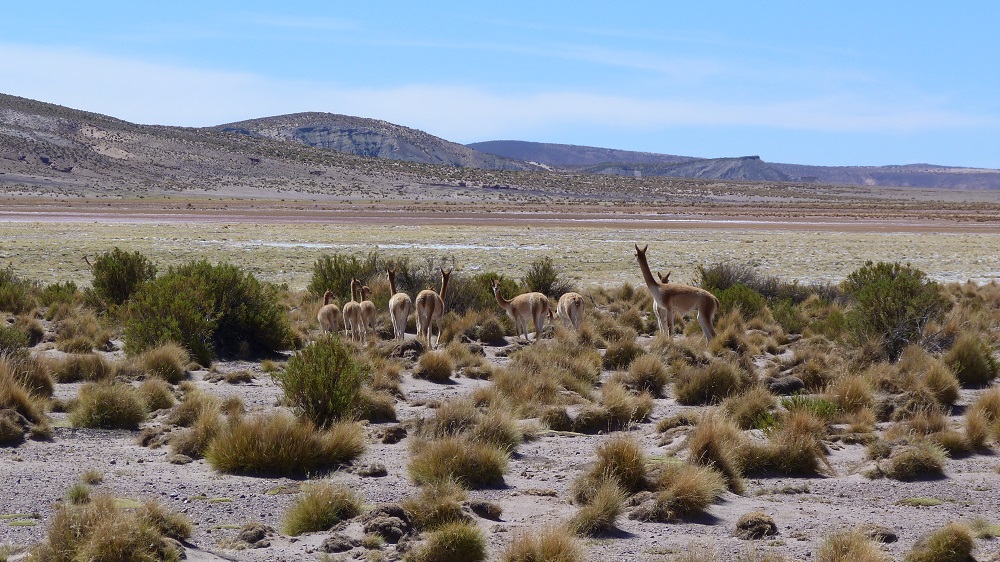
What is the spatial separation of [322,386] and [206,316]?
611cm

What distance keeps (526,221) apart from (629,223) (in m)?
6.26

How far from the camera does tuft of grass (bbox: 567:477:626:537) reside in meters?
7.11

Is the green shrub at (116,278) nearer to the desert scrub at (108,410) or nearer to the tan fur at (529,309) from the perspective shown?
the tan fur at (529,309)

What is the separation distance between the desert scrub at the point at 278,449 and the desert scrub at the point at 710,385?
4872mm

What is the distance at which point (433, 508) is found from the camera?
7113 millimetres

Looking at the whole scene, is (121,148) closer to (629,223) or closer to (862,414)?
(629,223)

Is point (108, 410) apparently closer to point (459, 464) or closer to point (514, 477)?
point (459, 464)

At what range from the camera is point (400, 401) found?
12.3 meters

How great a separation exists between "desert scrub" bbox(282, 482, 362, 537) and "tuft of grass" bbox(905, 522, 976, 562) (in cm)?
391

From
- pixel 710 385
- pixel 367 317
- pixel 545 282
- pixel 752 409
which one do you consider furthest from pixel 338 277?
pixel 752 409

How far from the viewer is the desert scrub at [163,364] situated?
1283cm

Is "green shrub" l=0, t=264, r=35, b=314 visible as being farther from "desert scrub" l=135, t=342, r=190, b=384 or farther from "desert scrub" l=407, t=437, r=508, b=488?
"desert scrub" l=407, t=437, r=508, b=488

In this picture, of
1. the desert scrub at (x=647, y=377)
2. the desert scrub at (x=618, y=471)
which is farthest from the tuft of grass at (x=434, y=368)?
the desert scrub at (x=618, y=471)

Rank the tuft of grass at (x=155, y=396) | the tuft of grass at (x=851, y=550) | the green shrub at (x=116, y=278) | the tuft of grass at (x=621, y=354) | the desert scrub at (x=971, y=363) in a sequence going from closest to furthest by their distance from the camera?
1. the tuft of grass at (x=851, y=550)
2. the tuft of grass at (x=155, y=396)
3. the desert scrub at (x=971, y=363)
4. the tuft of grass at (x=621, y=354)
5. the green shrub at (x=116, y=278)
